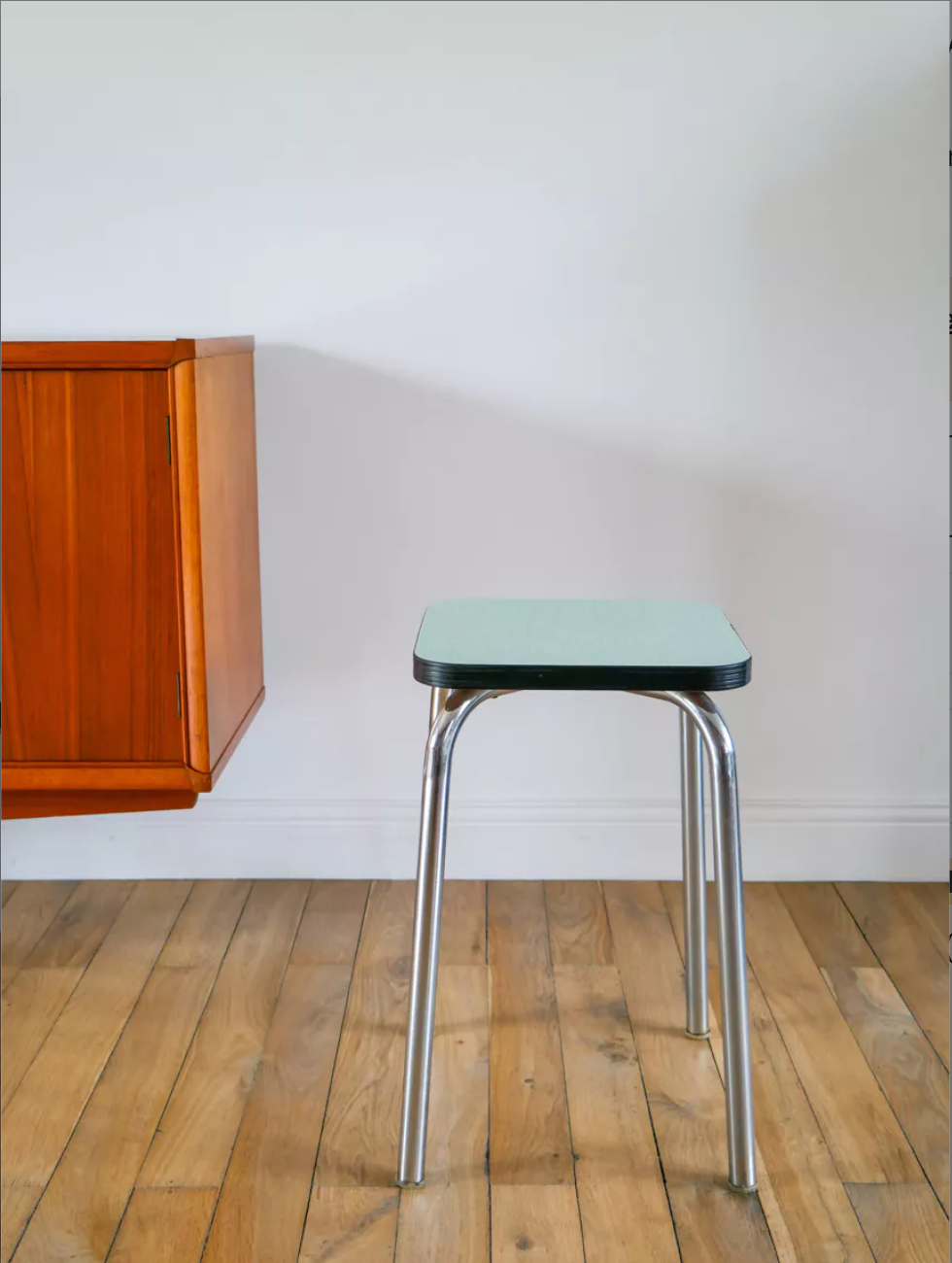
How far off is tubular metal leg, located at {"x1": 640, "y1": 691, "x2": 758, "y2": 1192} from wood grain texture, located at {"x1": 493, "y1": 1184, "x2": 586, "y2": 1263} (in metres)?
0.13

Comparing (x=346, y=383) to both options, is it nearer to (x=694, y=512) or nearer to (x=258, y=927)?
(x=694, y=512)

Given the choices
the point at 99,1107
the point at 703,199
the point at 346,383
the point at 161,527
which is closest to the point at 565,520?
the point at 346,383

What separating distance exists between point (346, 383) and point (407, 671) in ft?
1.41

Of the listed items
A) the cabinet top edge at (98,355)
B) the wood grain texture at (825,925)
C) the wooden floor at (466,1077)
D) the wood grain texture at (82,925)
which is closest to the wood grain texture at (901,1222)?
the wooden floor at (466,1077)

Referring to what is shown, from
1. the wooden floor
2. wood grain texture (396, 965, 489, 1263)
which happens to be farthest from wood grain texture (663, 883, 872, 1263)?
wood grain texture (396, 965, 489, 1263)

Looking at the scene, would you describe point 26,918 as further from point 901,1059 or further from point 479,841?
point 901,1059

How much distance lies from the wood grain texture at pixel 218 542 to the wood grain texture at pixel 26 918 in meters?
0.40

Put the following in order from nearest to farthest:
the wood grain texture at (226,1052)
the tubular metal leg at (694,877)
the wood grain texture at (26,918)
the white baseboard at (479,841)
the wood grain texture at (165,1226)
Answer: the wood grain texture at (165,1226), the wood grain texture at (226,1052), the tubular metal leg at (694,877), the wood grain texture at (26,918), the white baseboard at (479,841)

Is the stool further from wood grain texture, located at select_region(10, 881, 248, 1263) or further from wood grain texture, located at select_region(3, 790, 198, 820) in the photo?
wood grain texture, located at select_region(3, 790, 198, 820)

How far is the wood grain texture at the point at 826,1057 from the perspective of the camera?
120cm

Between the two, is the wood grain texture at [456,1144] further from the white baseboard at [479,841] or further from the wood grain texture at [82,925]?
the wood grain texture at [82,925]

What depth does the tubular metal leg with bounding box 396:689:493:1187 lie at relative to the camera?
3.65 ft

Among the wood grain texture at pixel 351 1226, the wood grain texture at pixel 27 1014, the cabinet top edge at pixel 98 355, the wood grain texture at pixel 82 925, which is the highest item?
the cabinet top edge at pixel 98 355

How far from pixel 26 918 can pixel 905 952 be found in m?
1.21
